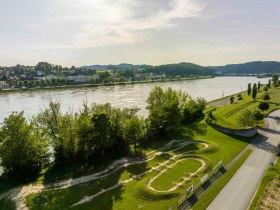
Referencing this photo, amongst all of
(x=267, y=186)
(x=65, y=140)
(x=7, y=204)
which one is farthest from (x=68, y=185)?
(x=267, y=186)

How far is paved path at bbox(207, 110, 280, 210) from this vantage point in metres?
34.5

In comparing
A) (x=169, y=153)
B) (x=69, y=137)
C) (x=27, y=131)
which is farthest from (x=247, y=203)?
(x=27, y=131)

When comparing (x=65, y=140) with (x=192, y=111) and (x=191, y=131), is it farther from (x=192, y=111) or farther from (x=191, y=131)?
(x=192, y=111)

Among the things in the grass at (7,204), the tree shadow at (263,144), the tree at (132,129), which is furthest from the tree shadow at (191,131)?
the grass at (7,204)

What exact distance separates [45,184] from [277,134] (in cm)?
5559

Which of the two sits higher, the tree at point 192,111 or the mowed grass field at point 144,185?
the tree at point 192,111

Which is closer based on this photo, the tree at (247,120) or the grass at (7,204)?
the grass at (7,204)

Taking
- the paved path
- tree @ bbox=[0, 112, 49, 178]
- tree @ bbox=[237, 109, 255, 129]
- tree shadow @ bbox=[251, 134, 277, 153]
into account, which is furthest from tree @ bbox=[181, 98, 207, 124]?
tree @ bbox=[0, 112, 49, 178]

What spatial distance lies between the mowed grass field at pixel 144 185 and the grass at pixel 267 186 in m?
8.44

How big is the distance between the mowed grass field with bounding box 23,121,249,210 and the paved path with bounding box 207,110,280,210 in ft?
13.2

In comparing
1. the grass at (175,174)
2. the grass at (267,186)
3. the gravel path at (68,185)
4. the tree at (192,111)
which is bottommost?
the gravel path at (68,185)

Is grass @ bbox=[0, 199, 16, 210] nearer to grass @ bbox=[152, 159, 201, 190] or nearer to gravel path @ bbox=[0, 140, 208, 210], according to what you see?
gravel path @ bbox=[0, 140, 208, 210]

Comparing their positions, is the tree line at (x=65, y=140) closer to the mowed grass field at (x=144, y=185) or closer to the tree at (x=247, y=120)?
the mowed grass field at (x=144, y=185)

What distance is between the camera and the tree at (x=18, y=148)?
4512 centimetres
